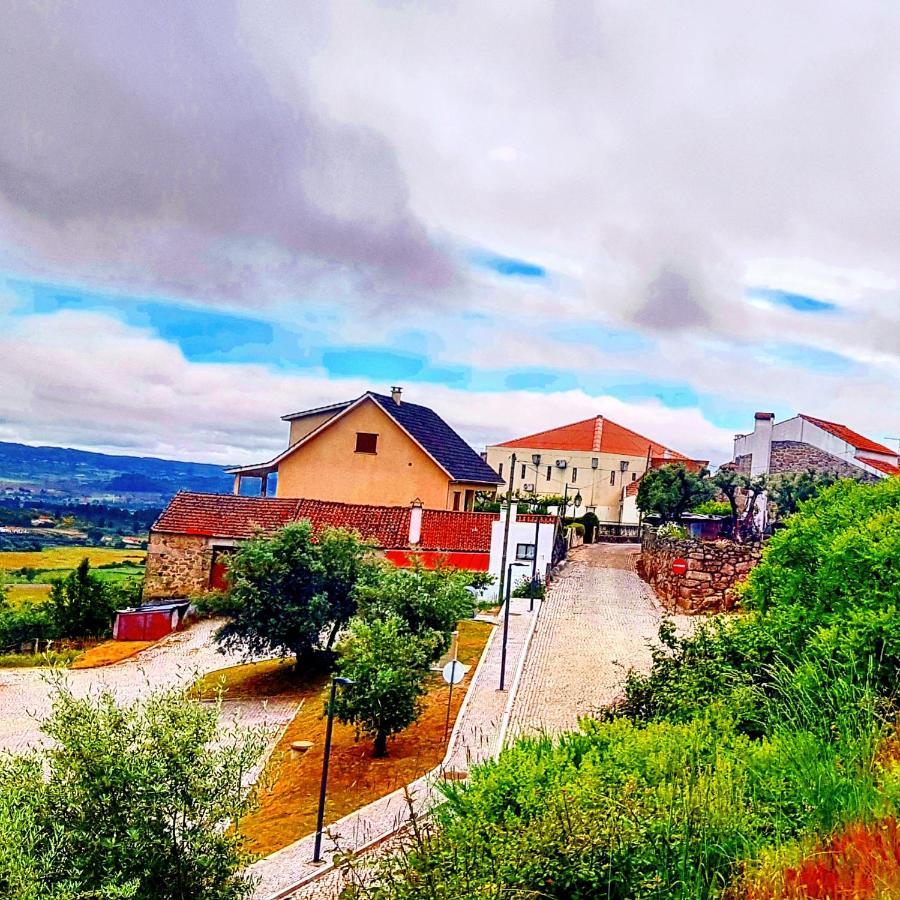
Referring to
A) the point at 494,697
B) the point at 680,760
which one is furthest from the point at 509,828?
the point at 494,697

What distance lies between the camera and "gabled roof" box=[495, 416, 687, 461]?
64188mm

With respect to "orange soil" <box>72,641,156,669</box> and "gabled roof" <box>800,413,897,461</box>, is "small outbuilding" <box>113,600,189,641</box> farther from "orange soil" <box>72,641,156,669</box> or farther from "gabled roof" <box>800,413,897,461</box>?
"gabled roof" <box>800,413,897,461</box>

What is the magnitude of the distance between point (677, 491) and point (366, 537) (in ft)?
40.3

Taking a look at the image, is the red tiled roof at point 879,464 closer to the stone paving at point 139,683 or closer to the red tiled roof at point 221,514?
the red tiled roof at point 221,514

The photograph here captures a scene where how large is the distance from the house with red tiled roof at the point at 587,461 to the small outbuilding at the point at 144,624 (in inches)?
1488

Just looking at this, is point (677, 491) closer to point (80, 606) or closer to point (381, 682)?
point (381, 682)

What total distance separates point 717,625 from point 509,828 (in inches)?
243

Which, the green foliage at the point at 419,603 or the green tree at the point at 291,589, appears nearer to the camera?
the green foliage at the point at 419,603

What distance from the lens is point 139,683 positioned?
64.7ft

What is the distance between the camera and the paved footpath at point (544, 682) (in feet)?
31.2

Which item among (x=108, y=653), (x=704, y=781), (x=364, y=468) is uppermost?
(x=364, y=468)

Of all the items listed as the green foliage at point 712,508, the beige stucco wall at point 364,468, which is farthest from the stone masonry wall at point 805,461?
the beige stucco wall at point 364,468

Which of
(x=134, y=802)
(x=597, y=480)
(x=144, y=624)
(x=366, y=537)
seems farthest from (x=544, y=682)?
(x=597, y=480)

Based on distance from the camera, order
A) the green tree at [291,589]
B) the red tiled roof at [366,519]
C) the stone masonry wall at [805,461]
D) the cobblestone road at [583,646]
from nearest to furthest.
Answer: the cobblestone road at [583,646]
the green tree at [291,589]
the red tiled roof at [366,519]
the stone masonry wall at [805,461]
